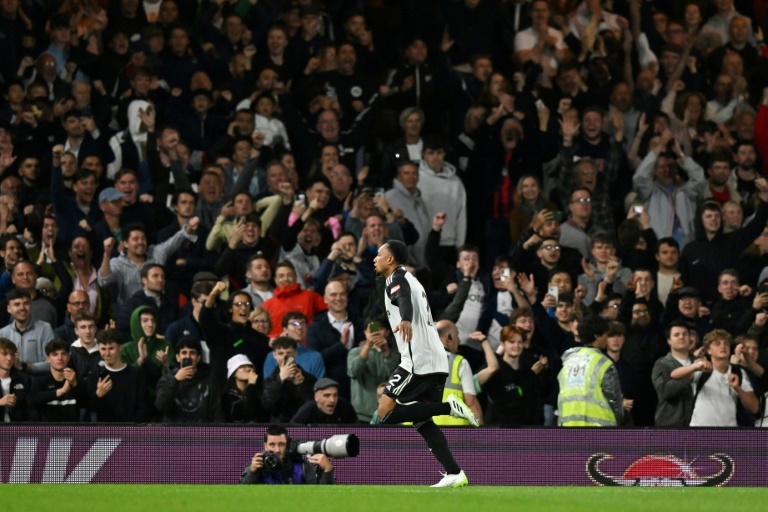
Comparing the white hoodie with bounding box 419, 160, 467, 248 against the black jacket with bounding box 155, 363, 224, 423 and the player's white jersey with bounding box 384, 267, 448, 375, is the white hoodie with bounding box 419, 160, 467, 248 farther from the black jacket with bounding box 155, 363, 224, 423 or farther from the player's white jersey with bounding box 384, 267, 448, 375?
the player's white jersey with bounding box 384, 267, 448, 375

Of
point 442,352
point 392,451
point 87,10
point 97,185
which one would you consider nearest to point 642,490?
point 442,352

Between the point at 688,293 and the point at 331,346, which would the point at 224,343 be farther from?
the point at 688,293

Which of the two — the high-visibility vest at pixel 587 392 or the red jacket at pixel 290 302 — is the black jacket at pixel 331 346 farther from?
the high-visibility vest at pixel 587 392

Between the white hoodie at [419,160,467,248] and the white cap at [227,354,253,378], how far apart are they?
Answer: 4096mm

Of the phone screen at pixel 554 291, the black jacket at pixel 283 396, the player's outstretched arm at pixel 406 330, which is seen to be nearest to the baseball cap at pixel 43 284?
the black jacket at pixel 283 396

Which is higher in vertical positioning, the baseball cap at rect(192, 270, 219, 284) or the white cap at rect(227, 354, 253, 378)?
the baseball cap at rect(192, 270, 219, 284)

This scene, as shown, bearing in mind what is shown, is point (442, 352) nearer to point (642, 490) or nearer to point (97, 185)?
point (642, 490)

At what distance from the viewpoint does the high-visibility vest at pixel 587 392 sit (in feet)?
43.7

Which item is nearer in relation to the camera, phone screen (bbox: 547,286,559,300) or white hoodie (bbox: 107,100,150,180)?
phone screen (bbox: 547,286,559,300)

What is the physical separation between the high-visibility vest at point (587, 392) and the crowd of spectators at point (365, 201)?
0.78 meters

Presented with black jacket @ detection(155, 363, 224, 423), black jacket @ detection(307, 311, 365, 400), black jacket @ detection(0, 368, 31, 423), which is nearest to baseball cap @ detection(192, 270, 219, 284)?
black jacket @ detection(307, 311, 365, 400)

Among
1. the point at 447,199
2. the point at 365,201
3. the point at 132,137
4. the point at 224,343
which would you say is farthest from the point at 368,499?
the point at 132,137

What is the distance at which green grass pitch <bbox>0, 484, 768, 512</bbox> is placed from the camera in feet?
30.8

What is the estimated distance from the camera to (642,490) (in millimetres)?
11125
